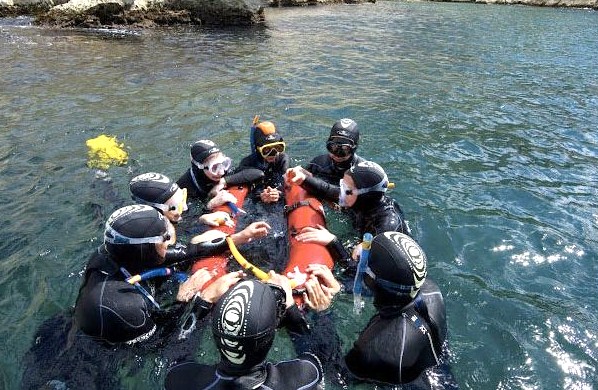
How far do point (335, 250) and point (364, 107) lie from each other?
7.68 m

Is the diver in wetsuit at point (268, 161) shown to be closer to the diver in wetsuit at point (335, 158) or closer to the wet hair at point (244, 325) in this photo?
the diver in wetsuit at point (335, 158)

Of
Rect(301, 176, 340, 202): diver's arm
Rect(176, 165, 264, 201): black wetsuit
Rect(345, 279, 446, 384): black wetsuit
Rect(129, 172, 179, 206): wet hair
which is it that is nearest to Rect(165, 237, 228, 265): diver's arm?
Rect(129, 172, 179, 206): wet hair

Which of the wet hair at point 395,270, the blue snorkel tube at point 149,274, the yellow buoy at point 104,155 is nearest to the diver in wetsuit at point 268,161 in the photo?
the yellow buoy at point 104,155

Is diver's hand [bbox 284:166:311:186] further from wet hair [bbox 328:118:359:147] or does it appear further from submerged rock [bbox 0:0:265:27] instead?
submerged rock [bbox 0:0:265:27]

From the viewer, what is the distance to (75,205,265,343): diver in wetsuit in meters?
3.90

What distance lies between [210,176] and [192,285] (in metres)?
2.53

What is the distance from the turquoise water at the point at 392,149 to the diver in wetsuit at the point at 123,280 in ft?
1.89

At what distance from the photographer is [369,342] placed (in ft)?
11.9

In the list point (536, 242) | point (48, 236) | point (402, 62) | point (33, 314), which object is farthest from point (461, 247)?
point (402, 62)

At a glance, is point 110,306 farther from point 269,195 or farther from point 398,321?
point 269,195

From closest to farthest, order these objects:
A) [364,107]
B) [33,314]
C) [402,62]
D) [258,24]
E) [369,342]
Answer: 1. [369,342]
2. [33,314]
3. [364,107]
4. [402,62]
5. [258,24]

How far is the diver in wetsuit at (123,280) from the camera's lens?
3.90 meters

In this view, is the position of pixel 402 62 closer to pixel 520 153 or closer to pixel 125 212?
pixel 520 153

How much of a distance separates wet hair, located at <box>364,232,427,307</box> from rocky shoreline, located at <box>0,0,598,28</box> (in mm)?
25103
